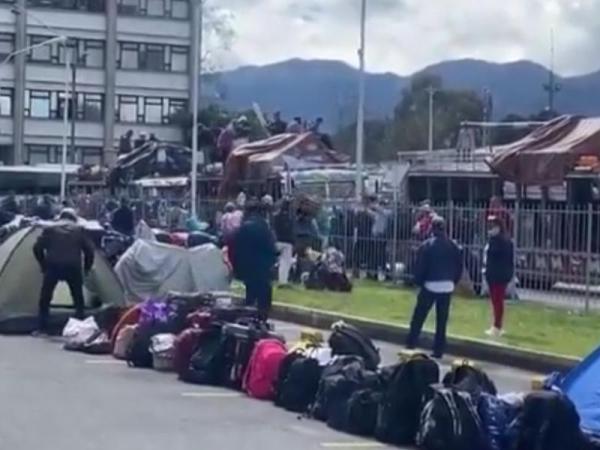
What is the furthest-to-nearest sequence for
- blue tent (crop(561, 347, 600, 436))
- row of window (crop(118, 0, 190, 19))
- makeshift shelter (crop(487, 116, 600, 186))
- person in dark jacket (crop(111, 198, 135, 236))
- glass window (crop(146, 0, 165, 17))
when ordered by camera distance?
glass window (crop(146, 0, 165, 17)) < row of window (crop(118, 0, 190, 19)) < person in dark jacket (crop(111, 198, 135, 236)) < makeshift shelter (crop(487, 116, 600, 186)) < blue tent (crop(561, 347, 600, 436))

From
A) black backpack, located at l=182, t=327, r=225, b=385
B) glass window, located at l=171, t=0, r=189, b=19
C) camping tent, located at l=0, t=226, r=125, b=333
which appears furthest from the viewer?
glass window, located at l=171, t=0, r=189, b=19

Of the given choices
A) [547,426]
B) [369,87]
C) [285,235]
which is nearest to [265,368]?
[547,426]

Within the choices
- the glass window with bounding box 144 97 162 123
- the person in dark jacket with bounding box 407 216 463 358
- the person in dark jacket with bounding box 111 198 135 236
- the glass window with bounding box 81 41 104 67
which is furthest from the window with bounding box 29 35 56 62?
the person in dark jacket with bounding box 407 216 463 358

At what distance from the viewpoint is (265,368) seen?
58.6 feet

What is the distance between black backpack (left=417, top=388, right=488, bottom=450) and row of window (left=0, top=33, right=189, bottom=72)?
263ft

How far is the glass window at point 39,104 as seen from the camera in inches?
3688

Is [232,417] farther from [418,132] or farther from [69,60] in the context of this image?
[418,132]

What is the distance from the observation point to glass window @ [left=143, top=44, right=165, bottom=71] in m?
97.1

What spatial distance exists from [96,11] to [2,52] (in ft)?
20.5

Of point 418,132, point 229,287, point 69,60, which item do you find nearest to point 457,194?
point 229,287

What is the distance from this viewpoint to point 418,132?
316 ft

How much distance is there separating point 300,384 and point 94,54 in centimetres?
8083

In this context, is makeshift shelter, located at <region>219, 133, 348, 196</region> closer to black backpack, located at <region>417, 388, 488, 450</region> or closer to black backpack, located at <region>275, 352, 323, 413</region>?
black backpack, located at <region>275, 352, 323, 413</region>

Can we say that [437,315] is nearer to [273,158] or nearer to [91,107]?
[273,158]
